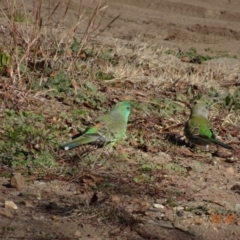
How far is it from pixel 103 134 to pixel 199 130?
3.25 ft

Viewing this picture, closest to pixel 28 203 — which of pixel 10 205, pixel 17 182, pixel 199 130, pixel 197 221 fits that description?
pixel 10 205

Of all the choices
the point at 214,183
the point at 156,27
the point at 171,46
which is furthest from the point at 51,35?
the point at 156,27

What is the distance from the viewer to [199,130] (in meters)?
7.16

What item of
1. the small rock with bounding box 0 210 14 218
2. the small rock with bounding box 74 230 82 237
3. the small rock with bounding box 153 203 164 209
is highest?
the small rock with bounding box 0 210 14 218

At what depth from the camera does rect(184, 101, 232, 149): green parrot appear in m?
7.13

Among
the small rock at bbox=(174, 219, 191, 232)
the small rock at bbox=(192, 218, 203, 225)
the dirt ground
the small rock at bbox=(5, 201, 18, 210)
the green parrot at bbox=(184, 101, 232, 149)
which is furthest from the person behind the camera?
the green parrot at bbox=(184, 101, 232, 149)

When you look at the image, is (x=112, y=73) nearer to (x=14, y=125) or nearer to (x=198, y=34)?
(x=14, y=125)

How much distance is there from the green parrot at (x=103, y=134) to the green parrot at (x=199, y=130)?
664 mm

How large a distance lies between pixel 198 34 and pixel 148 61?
4.86 metres

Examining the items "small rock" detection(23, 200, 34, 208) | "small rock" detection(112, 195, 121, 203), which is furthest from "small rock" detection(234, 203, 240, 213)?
"small rock" detection(23, 200, 34, 208)

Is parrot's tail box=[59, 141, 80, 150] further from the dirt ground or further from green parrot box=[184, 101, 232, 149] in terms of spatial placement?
green parrot box=[184, 101, 232, 149]

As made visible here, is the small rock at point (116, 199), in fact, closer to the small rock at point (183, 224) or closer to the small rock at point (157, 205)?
the small rock at point (157, 205)

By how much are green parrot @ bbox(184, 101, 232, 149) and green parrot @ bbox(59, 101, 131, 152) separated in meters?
0.66

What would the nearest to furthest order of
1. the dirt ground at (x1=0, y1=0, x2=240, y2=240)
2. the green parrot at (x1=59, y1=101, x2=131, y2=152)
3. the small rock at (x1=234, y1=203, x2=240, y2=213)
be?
1. the dirt ground at (x1=0, y1=0, x2=240, y2=240)
2. the small rock at (x1=234, y1=203, x2=240, y2=213)
3. the green parrot at (x1=59, y1=101, x2=131, y2=152)
